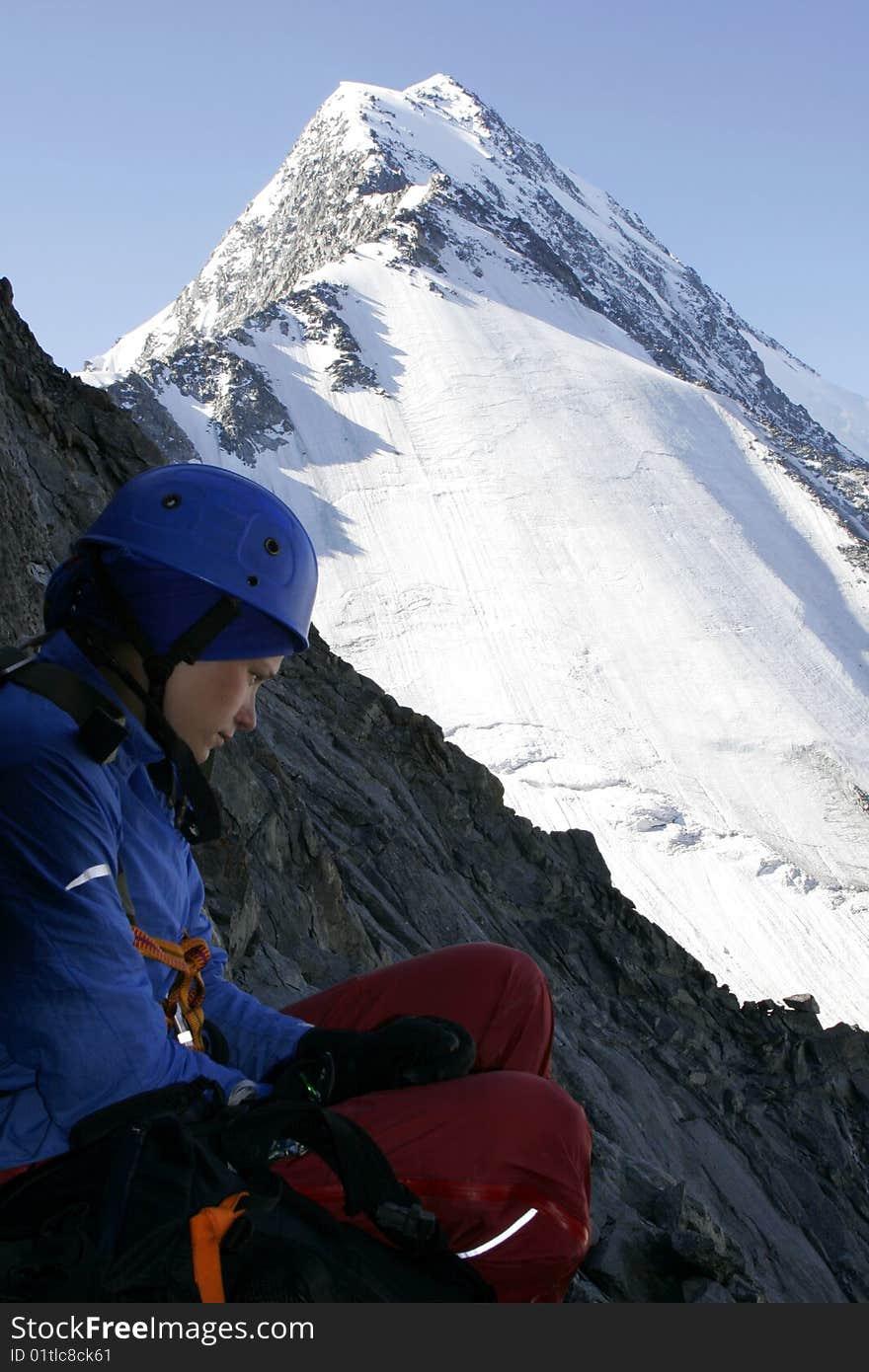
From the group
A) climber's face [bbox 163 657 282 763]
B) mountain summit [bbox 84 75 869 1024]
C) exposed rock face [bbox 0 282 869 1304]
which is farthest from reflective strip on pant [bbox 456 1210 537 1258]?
mountain summit [bbox 84 75 869 1024]

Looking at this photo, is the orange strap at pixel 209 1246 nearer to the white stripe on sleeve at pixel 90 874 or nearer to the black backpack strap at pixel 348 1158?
the black backpack strap at pixel 348 1158

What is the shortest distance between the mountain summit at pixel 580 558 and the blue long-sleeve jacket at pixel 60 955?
102 feet

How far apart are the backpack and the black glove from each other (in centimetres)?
39

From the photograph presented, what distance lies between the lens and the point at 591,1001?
40.0 ft

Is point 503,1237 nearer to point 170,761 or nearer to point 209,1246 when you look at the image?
point 209,1246

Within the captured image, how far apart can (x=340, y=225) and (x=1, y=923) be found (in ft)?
496

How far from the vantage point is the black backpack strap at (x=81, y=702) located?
102 inches

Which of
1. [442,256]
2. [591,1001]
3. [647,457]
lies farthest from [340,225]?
[591,1001]

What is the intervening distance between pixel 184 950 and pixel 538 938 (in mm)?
10017

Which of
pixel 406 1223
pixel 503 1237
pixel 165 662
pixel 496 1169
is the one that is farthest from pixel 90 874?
pixel 503 1237

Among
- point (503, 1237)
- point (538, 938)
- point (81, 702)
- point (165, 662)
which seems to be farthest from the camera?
point (538, 938)

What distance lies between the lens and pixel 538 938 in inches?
505

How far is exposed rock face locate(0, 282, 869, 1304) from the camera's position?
6781 mm

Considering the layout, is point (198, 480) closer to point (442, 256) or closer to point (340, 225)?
point (442, 256)
